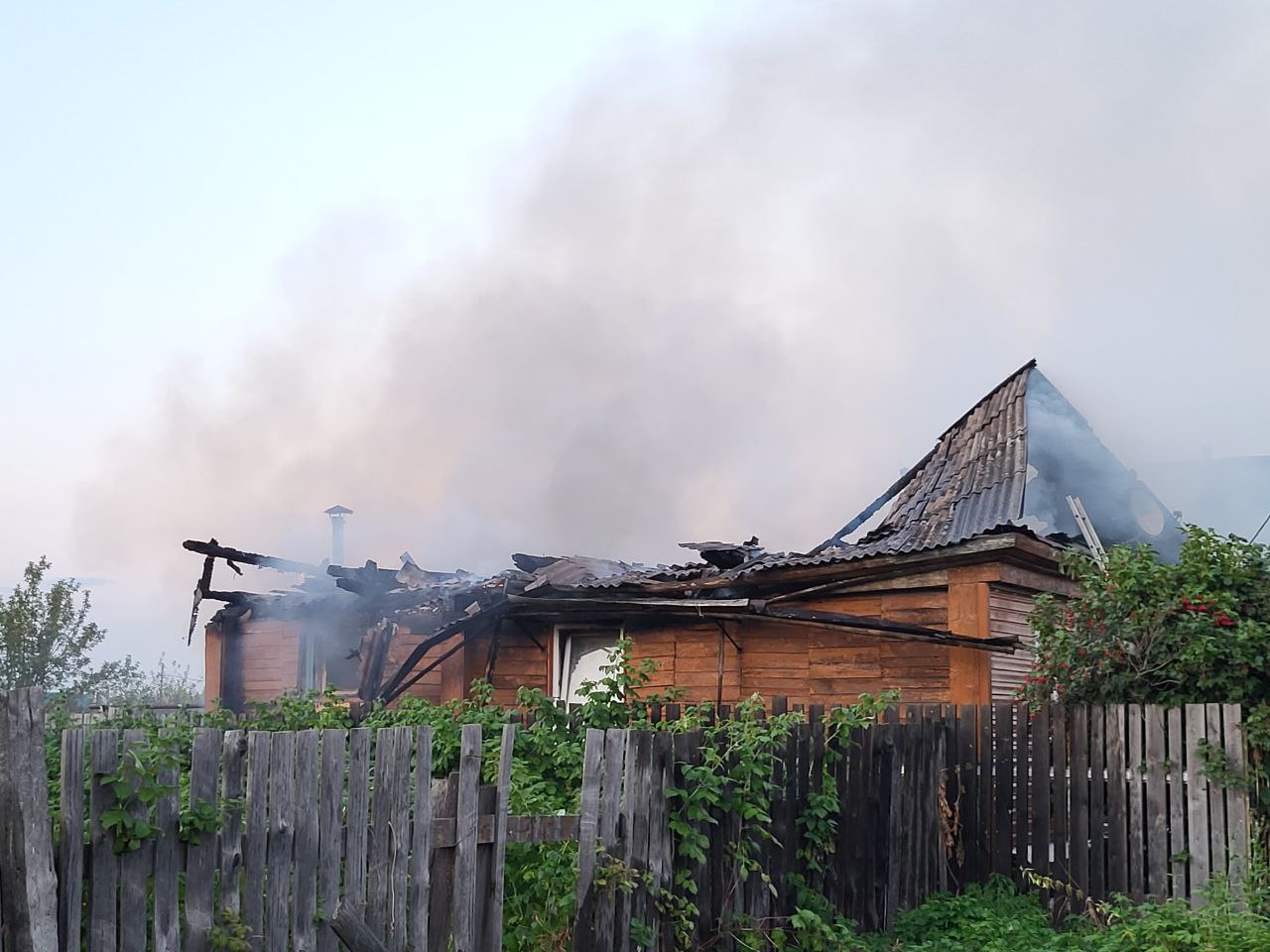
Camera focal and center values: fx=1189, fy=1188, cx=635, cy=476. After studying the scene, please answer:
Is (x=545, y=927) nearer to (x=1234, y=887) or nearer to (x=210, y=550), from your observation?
(x=1234, y=887)

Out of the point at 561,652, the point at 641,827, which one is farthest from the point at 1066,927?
the point at 561,652

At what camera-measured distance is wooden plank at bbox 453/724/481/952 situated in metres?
5.38

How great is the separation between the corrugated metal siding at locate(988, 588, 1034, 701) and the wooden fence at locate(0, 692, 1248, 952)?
3629mm

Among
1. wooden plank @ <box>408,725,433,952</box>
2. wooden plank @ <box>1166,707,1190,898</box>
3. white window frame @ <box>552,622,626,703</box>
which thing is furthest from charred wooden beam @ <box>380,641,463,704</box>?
wooden plank @ <box>408,725,433,952</box>

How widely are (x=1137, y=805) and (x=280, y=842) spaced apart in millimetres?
6409

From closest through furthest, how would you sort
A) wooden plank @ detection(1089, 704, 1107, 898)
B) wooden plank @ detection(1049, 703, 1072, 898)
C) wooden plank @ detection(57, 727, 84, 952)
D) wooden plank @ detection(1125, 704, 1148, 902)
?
wooden plank @ detection(57, 727, 84, 952)
wooden plank @ detection(1125, 704, 1148, 902)
wooden plank @ detection(1089, 704, 1107, 898)
wooden plank @ detection(1049, 703, 1072, 898)

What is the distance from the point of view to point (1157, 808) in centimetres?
850

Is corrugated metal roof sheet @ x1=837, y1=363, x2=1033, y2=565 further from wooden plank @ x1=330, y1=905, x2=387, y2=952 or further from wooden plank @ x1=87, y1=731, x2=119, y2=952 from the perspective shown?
wooden plank @ x1=87, y1=731, x2=119, y2=952

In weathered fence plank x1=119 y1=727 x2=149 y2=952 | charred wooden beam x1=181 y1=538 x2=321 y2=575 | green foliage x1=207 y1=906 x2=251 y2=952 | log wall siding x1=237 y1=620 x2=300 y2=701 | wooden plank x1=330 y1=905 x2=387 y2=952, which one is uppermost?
charred wooden beam x1=181 y1=538 x2=321 y2=575

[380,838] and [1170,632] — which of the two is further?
[1170,632]

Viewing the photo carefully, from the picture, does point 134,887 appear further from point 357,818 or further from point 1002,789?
point 1002,789

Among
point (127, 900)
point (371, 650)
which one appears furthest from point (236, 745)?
point (371, 650)

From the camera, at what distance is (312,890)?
482 cm

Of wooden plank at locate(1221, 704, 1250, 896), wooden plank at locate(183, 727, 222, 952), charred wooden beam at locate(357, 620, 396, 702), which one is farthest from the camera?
charred wooden beam at locate(357, 620, 396, 702)
